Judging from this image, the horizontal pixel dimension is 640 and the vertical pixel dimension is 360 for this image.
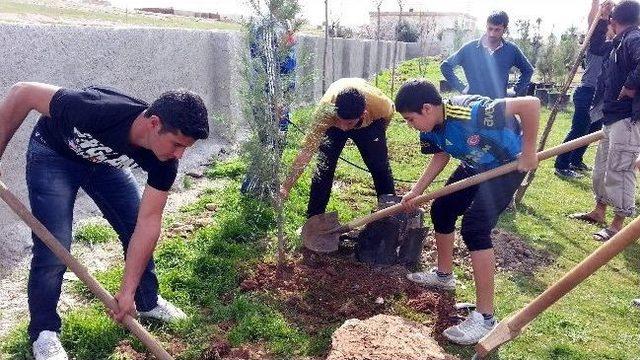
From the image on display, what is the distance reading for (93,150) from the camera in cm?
285

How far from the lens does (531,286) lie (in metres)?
4.38

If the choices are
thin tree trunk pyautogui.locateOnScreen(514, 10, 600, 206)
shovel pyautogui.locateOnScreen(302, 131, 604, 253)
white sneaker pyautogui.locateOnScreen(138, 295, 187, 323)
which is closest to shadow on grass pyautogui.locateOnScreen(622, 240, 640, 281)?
thin tree trunk pyautogui.locateOnScreen(514, 10, 600, 206)

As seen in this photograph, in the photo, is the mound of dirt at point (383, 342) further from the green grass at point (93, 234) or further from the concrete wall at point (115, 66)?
the green grass at point (93, 234)

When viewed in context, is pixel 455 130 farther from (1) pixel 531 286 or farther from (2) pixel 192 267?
(2) pixel 192 267

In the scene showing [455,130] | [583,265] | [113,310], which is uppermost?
[455,130]

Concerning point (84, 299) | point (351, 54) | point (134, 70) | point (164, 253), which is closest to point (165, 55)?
point (134, 70)

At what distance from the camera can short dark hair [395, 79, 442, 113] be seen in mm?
3266

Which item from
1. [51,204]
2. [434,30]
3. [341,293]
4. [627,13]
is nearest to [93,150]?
[51,204]

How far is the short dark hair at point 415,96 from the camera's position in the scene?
10.7 ft

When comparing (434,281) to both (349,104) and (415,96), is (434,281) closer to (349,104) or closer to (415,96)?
(349,104)

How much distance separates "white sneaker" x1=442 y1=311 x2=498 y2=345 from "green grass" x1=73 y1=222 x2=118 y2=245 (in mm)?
2831

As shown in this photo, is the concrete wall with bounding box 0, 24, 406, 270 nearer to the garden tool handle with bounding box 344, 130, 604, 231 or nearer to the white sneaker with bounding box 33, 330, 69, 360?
the garden tool handle with bounding box 344, 130, 604, 231

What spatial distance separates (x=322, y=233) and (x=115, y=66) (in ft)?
9.38

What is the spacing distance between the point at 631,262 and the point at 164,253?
4.17m
